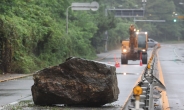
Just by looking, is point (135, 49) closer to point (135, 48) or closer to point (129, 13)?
point (135, 48)

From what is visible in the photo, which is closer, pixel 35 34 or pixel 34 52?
pixel 35 34

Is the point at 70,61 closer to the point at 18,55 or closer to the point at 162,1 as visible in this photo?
the point at 18,55

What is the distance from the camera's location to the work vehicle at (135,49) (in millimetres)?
46688

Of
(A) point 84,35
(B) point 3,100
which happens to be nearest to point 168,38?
(A) point 84,35

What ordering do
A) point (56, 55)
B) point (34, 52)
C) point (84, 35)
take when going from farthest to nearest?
point (84, 35), point (56, 55), point (34, 52)

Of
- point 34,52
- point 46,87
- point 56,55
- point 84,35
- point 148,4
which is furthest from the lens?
point 148,4

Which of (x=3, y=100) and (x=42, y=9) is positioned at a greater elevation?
(x=42, y=9)

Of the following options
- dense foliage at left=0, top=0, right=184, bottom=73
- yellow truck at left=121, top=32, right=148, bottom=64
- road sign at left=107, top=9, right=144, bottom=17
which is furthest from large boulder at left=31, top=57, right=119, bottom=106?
road sign at left=107, top=9, right=144, bottom=17

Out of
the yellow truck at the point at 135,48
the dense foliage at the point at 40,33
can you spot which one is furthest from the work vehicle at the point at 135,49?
the dense foliage at the point at 40,33

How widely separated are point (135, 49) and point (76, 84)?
32905mm

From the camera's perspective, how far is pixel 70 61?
14.4 meters

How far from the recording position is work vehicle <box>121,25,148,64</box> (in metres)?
46.7

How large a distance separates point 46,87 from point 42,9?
2964cm

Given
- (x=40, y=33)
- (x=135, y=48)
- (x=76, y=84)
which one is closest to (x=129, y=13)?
(x=135, y=48)
